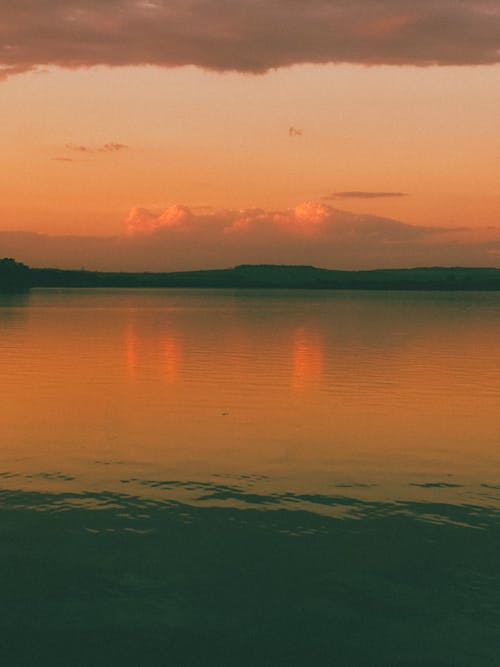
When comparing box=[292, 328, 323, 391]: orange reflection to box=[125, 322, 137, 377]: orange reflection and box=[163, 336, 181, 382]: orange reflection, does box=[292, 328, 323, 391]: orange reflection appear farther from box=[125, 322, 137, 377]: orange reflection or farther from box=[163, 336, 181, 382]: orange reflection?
box=[125, 322, 137, 377]: orange reflection

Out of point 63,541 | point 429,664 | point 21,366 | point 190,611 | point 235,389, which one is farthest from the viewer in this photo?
point 21,366

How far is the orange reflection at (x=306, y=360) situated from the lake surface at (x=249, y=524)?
3.98m

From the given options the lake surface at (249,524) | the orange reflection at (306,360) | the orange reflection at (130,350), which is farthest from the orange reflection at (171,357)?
the orange reflection at (306,360)

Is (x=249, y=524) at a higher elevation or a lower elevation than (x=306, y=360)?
lower

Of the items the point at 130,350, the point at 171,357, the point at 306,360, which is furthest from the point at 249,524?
the point at 130,350

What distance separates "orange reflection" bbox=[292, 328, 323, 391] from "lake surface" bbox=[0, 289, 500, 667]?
13.0 ft

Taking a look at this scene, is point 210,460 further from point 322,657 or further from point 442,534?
point 322,657

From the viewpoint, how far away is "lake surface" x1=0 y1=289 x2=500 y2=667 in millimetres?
13148

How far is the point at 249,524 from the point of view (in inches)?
726

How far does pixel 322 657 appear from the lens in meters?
12.6

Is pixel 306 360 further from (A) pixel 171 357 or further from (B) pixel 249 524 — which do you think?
(B) pixel 249 524

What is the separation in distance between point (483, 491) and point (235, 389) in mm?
20113

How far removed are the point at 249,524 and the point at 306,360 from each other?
120 ft

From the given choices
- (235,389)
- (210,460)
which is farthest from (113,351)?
(210,460)
